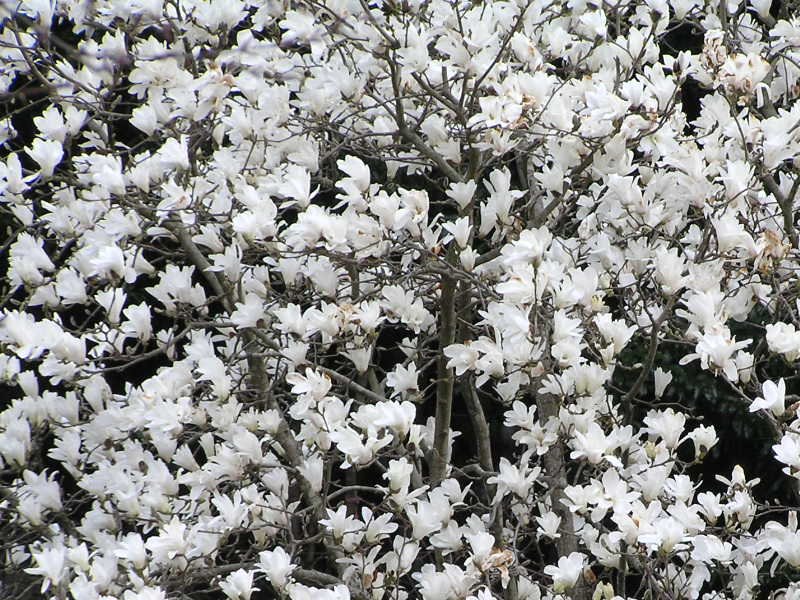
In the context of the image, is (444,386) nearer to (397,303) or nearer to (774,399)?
(397,303)

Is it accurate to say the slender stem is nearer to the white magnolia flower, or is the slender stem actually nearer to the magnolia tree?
the magnolia tree

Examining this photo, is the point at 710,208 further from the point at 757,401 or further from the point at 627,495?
the point at 627,495

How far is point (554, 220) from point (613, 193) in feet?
1.05

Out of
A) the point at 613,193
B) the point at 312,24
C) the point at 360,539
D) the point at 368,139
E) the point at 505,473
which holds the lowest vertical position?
the point at 360,539

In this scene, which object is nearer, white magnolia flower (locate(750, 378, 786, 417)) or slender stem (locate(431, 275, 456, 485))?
white magnolia flower (locate(750, 378, 786, 417))

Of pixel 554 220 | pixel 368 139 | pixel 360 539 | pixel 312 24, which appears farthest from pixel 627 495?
pixel 312 24

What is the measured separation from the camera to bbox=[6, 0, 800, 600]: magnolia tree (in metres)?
2.09

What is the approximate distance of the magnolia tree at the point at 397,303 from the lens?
2090 mm

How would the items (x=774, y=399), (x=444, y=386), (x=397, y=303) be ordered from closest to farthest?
(x=774, y=399)
(x=397, y=303)
(x=444, y=386)

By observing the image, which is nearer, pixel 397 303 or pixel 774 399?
pixel 774 399

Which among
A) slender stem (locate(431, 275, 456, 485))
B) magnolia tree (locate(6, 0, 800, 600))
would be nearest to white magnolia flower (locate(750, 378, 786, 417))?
magnolia tree (locate(6, 0, 800, 600))

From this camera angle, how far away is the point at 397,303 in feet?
7.39

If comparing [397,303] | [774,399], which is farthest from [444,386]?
[774,399]

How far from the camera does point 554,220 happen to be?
2.69 meters
